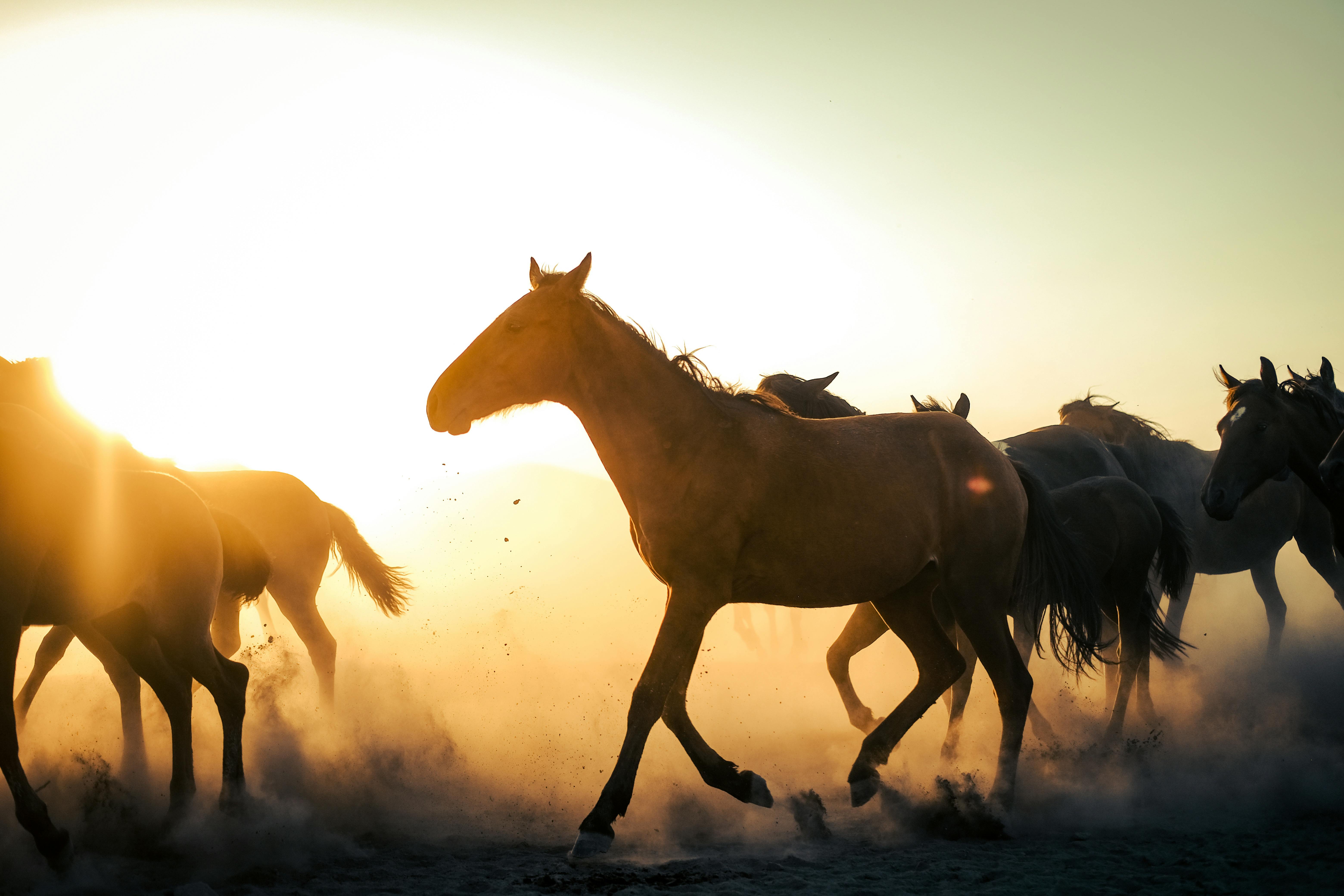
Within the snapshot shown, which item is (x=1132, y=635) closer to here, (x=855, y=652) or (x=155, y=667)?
(x=855, y=652)

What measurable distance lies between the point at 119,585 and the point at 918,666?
13.0 feet

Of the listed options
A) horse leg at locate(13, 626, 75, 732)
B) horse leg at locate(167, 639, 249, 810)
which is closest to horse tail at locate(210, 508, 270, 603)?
horse leg at locate(167, 639, 249, 810)

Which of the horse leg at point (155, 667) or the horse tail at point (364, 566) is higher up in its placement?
the horse tail at point (364, 566)

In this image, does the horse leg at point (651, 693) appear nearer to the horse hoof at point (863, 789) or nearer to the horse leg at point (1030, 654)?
the horse hoof at point (863, 789)

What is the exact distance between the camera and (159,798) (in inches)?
183

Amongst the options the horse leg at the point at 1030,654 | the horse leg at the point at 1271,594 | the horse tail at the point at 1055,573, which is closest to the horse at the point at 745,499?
the horse tail at the point at 1055,573

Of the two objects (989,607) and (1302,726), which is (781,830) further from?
(1302,726)

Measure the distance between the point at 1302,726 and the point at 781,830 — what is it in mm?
4562

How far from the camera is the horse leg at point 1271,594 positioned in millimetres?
10750

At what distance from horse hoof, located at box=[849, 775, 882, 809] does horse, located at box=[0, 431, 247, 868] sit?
2940mm

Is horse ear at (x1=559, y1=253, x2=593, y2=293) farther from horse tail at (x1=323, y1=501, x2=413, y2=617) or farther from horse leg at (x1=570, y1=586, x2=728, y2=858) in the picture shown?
horse tail at (x1=323, y1=501, x2=413, y2=617)

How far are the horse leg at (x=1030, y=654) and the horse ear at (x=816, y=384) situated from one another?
2.10 metres

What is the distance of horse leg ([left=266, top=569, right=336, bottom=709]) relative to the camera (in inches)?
293

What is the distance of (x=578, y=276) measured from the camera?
4.35 metres
